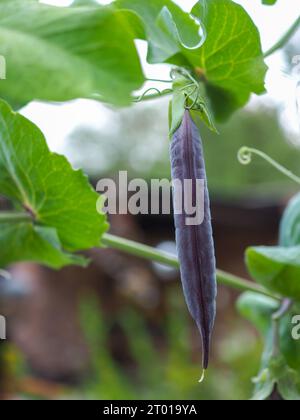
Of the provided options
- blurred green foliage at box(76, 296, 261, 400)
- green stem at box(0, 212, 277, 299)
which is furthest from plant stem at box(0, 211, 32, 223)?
blurred green foliage at box(76, 296, 261, 400)

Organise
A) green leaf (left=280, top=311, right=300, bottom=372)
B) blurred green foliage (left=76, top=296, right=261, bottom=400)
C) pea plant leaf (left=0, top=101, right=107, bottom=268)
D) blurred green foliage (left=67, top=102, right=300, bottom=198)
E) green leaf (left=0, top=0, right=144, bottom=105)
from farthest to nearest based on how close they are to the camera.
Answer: blurred green foliage (left=67, top=102, right=300, bottom=198), blurred green foliage (left=76, top=296, right=261, bottom=400), green leaf (left=280, top=311, right=300, bottom=372), pea plant leaf (left=0, top=101, right=107, bottom=268), green leaf (left=0, top=0, right=144, bottom=105)

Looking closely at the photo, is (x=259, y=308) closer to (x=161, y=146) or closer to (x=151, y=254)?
(x=151, y=254)

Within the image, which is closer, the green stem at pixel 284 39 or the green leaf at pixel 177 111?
the green leaf at pixel 177 111

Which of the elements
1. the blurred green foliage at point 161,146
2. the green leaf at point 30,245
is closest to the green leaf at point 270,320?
the green leaf at point 30,245

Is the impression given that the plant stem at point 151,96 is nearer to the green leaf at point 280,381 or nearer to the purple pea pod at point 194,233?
the purple pea pod at point 194,233

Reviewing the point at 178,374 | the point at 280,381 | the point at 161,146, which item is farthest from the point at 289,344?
the point at 161,146

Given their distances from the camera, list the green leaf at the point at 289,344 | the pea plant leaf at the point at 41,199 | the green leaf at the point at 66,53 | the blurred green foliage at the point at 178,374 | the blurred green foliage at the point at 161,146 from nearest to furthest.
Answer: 1. the green leaf at the point at 66,53
2. the pea plant leaf at the point at 41,199
3. the green leaf at the point at 289,344
4. the blurred green foliage at the point at 178,374
5. the blurred green foliage at the point at 161,146

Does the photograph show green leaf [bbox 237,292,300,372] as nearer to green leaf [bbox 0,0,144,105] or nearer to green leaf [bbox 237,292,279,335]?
green leaf [bbox 237,292,279,335]

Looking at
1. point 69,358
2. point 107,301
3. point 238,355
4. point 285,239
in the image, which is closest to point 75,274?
point 107,301

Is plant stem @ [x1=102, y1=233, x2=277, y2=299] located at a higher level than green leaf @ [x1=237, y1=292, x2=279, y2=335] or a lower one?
lower
